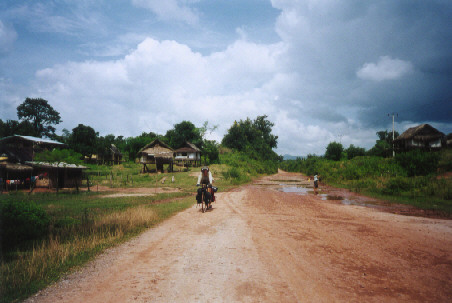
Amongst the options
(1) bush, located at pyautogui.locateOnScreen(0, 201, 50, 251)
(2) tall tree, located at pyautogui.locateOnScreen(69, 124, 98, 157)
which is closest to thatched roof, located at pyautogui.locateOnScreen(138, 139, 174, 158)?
(2) tall tree, located at pyautogui.locateOnScreen(69, 124, 98, 157)

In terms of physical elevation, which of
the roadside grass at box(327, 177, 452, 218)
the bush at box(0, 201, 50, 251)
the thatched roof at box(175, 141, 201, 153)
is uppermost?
the thatched roof at box(175, 141, 201, 153)

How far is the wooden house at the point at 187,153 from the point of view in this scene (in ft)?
165

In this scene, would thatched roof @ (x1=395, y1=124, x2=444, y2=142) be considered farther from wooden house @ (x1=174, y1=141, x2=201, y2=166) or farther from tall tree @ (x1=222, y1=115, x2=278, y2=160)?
wooden house @ (x1=174, y1=141, x2=201, y2=166)

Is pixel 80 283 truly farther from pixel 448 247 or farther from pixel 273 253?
pixel 448 247

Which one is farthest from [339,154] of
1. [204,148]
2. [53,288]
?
[53,288]

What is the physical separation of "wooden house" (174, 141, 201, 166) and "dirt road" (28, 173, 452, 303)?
42.7m

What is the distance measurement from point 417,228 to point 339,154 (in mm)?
50581

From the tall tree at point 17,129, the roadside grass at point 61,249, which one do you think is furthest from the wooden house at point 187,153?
the roadside grass at point 61,249

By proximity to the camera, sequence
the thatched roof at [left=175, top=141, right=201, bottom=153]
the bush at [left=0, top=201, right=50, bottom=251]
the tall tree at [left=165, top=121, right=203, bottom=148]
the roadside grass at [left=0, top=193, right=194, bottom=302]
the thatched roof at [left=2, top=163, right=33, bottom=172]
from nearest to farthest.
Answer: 1. the roadside grass at [left=0, top=193, right=194, bottom=302]
2. the bush at [left=0, top=201, right=50, bottom=251]
3. the thatched roof at [left=2, top=163, right=33, bottom=172]
4. the thatched roof at [left=175, top=141, right=201, bottom=153]
5. the tall tree at [left=165, top=121, right=203, bottom=148]

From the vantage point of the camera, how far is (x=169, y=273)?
14.4ft

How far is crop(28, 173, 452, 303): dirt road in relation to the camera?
362 cm

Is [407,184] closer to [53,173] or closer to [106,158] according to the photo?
[53,173]

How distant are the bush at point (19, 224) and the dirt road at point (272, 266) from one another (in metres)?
3.19

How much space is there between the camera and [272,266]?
15.3ft
